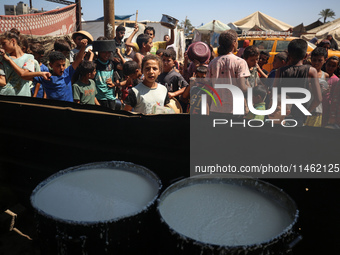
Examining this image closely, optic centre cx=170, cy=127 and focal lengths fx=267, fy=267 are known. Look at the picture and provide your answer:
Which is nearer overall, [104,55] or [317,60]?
[317,60]

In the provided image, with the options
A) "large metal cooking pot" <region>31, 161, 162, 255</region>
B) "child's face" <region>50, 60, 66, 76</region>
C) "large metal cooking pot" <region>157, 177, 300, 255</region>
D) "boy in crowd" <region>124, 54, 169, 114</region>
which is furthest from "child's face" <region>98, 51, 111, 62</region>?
"large metal cooking pot" <region>157, 177, 300, 255</region>

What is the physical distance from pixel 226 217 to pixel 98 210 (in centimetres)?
80

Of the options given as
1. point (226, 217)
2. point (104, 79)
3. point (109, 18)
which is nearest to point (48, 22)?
point (109, 18)

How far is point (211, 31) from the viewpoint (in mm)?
23750

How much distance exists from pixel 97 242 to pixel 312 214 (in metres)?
1.52

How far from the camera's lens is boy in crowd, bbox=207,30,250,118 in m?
3.73

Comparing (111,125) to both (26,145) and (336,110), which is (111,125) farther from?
(336,110)

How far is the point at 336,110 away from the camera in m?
4.94

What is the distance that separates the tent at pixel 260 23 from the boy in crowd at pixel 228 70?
2534 cm

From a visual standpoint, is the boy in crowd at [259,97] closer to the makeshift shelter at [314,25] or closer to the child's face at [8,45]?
the child's face at [8,45]

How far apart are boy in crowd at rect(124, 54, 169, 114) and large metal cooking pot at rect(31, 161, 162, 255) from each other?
1227 mm

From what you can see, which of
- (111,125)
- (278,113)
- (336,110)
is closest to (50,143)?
(111,125)

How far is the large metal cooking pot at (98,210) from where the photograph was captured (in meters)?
1.49

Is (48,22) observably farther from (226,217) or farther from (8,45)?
(226,217)
